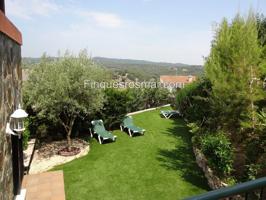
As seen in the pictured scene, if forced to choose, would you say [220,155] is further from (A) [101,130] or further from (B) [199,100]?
(A) [101,130]

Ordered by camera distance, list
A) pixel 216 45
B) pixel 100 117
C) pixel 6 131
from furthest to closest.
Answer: pixel 100 117 < pixel 216 45 < pixel 6 131

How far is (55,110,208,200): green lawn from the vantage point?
8.20 meters

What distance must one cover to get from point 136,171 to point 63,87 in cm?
433

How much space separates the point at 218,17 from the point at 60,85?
7.81 metres

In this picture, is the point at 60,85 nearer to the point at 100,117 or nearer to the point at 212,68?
the point at 100,117

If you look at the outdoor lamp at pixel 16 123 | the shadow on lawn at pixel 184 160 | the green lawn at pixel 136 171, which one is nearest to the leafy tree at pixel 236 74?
the shadow on lawn at pixel 184 160

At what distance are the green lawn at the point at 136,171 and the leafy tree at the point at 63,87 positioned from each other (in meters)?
2.27

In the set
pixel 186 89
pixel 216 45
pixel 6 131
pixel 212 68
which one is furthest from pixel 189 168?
pixel 186 89

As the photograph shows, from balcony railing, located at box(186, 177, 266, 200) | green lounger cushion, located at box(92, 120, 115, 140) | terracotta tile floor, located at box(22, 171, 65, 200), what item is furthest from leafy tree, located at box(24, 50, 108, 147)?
balcony railing, located at box(186, 177, 266, 200)

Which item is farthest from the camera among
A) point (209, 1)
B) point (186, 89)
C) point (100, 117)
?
point (186, 89)

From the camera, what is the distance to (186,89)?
17922 millimetres

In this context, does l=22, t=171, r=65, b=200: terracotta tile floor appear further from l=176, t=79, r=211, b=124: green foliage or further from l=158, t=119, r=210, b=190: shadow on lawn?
l=176, t=79, r=211, b=124: green foliage

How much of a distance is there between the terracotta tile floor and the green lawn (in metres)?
0.32

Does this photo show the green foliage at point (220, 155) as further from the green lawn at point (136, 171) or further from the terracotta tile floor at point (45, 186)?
the terracotta tile floor at point (45, 186)
